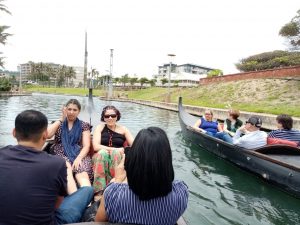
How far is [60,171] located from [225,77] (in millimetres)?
29563

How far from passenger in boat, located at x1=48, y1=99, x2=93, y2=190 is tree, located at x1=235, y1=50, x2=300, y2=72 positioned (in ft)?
90.3

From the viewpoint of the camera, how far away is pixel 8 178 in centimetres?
186

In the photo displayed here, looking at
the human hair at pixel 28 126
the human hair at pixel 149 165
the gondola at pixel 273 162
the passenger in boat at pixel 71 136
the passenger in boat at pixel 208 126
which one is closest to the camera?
the human hair at pixel 149 165

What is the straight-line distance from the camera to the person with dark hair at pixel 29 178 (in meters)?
1.86

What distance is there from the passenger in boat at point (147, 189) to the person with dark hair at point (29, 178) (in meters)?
0.32

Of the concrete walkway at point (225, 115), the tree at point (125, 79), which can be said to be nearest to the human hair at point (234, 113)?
the concrete walkway at point (225, 115)

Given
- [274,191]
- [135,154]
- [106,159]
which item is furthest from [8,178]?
[274,191]

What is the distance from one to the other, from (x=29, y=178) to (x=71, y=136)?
7.44 ft

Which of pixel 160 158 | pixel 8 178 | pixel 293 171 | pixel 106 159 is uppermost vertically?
pixel 160 158

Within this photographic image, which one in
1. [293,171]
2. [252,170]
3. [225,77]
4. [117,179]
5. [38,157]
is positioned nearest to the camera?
[38,157]

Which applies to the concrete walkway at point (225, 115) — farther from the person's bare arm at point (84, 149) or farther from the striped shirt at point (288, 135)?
the person's bare arm at point (84, 149)

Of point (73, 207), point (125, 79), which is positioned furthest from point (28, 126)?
point (125, 79)

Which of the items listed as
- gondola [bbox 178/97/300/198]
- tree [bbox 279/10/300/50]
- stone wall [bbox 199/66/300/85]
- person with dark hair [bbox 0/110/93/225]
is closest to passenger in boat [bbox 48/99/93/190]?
person with dark hair [bbox 0/110/93/225]

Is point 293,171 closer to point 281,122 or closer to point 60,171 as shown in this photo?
point 281,122
